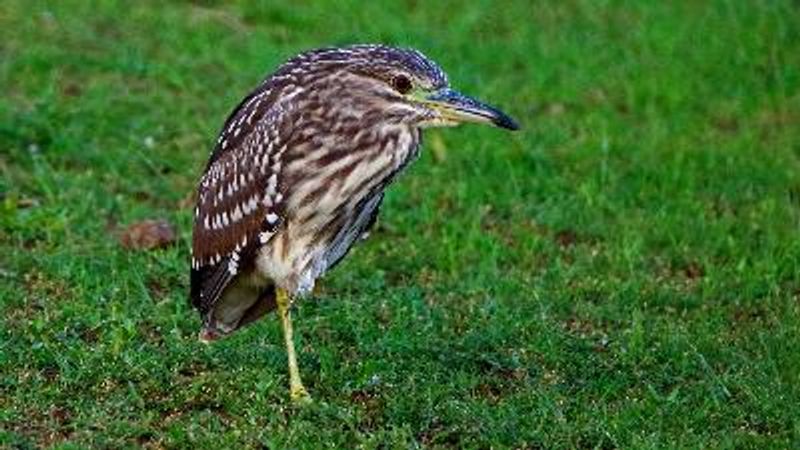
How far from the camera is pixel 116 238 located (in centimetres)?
960

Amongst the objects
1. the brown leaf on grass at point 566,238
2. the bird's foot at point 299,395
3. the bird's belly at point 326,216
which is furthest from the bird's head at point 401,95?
the brown leaf on grass at point 566,238

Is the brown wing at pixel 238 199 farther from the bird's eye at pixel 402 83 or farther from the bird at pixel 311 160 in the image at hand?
the bird's eye at pixel 402 83

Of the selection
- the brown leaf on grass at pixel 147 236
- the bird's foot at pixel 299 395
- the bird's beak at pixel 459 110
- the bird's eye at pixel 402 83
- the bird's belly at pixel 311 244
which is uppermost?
the bird's eye at pixel 402 83

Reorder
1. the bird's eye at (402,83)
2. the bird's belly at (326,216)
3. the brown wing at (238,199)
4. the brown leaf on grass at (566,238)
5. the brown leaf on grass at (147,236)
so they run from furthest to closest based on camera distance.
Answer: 1. the brown leaf on grass at (566,238)
2. the brown leaf on grass at (147,236)
3. the brown wing at (238,199)
4. the bird's eye at (402,83)
5. the bird's belly at (326,216)

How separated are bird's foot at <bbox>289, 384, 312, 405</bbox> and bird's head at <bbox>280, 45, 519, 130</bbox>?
1171 millimetres

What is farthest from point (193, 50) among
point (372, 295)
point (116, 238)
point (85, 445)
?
point (85, 445)

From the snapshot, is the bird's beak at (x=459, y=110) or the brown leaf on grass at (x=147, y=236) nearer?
the bird's beak at (x=459, y=110)

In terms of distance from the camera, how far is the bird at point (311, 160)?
7.26 metres

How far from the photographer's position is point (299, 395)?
7.48 m

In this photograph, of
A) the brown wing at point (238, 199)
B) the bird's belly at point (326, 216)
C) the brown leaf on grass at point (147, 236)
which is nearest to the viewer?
the bird's belly at point (326, 216)

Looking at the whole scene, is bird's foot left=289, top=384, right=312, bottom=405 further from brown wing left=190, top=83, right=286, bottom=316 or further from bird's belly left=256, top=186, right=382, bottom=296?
brown wing left=190, top=83, right=286, bottom=316

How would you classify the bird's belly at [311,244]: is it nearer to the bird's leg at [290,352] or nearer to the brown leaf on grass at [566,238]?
the bird's leg at [290,352]

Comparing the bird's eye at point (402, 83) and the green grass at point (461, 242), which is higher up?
the bird's eye at point (402, 83)

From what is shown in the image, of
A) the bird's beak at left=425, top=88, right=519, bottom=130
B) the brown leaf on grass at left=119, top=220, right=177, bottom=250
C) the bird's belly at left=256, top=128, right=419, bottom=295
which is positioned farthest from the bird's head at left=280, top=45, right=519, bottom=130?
the brown leaf on grass at left=119, top=220, right=177, bottom=250
